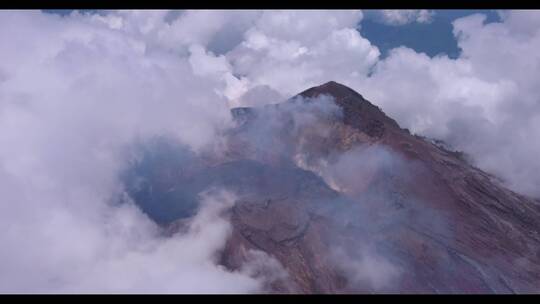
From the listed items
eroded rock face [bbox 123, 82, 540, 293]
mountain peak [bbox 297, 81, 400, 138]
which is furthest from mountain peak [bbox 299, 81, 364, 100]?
eroded rock face [bbox 123, 82, 540, 293]

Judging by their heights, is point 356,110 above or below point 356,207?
above

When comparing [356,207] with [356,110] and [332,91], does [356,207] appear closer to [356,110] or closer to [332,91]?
[356,110]

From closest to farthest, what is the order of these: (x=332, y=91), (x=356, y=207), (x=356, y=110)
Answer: (x=356, y=207) → (x=356, y=110) → (x=332, y=91)

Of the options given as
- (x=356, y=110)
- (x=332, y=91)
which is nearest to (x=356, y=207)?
(x=356, y=110)

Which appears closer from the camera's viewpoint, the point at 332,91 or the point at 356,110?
the point at 356,110

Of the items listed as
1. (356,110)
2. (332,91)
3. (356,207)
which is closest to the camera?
(356,207)

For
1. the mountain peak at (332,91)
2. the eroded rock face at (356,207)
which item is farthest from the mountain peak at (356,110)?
the eroded rock face at (356,207)

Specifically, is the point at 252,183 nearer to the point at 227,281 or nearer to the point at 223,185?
the point at 223,185

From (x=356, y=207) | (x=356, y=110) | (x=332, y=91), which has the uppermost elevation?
(x=332, y=91)
